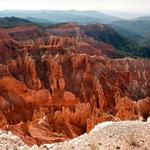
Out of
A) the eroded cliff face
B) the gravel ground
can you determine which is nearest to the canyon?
the eroded cliff face

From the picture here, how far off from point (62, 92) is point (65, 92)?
328mm

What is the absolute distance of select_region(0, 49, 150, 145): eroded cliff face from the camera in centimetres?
3694

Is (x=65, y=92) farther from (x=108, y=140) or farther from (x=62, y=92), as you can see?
(x=108, y=140)

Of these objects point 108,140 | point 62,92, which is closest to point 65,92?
point 62,92

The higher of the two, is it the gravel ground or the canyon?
the gravel ground

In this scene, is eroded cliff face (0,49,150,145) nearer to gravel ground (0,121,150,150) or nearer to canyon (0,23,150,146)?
canyon (0,23,150,146)

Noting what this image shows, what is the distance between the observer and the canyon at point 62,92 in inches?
1389

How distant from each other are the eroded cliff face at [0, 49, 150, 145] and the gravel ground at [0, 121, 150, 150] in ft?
56.0

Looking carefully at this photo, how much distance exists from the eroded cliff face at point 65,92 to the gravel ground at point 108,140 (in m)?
17.1

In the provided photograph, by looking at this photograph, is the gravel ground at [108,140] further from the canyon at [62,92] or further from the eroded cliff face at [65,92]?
the eroded cliff face at [65,92]

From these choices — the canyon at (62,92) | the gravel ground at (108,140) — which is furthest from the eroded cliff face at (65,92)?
the gravel ground at (108,140)

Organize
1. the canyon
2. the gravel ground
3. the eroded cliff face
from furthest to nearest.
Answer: the eroded cliff face
the canyon
the gravel ground

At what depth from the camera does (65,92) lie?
155 feet

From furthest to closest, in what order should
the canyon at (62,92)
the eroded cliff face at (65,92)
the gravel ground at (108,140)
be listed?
1. the eroded cliff face at (65,92)
2. the canyon at (62,92)
3. the gravel ground at (108,140)
